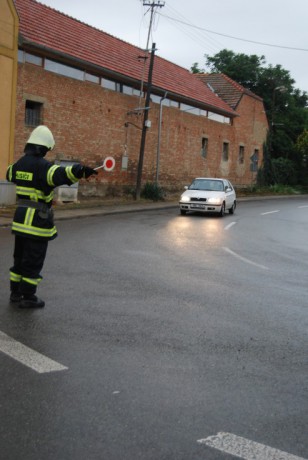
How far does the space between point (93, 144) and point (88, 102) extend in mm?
1863

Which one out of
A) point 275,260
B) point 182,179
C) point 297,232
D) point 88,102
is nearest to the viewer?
point 275,260

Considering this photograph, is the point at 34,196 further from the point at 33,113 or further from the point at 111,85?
the point at 111,85

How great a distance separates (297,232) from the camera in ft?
55.4

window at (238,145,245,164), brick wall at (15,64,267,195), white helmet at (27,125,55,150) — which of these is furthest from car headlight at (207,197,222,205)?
window at (238,145,245,164)

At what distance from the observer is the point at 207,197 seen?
20906 mm

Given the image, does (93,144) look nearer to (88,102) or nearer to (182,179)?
(88,102)

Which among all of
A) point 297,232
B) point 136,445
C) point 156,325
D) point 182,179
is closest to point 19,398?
point 136,445

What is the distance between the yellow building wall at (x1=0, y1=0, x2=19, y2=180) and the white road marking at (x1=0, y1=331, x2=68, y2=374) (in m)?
15.2

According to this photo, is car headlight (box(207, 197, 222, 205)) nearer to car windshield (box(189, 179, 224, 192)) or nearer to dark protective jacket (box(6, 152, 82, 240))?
car windshield (box(189, 179, 224, 192))

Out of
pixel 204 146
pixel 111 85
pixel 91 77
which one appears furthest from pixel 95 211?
pixel 204 146

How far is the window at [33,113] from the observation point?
21562 millimetres

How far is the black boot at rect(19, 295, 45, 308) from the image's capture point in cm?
620

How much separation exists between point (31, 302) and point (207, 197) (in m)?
15.2

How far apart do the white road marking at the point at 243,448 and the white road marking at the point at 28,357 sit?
152cm
